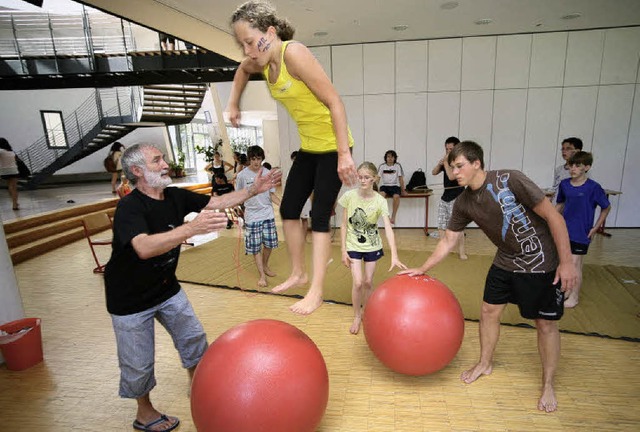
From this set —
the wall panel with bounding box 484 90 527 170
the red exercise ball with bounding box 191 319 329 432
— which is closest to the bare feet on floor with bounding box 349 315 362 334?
the red exercise ball with bounding box 191 319 329 432

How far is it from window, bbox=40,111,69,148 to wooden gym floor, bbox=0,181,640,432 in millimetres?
14047

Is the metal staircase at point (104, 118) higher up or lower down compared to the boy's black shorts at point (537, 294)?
higher up

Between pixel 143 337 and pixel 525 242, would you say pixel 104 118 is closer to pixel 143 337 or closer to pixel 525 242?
pixel 143 337

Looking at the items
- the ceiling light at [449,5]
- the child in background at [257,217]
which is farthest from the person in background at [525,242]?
the ceiling light at [449,5]

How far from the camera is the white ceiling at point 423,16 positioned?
5.91 metres

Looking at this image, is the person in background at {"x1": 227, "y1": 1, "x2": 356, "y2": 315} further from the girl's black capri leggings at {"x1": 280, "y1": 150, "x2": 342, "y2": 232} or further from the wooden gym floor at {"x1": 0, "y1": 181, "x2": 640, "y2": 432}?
the wooden gym floor at {"x1": 0, "y1": 181, "x2": 640, "y2": 432}

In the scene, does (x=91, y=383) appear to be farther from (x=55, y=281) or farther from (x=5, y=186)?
(x=5, y=186)

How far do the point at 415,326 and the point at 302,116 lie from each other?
1.80m

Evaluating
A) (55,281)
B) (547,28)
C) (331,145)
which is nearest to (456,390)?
(331,145)

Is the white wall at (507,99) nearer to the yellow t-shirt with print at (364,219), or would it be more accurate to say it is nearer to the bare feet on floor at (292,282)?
the yellow t-shirt with print at (364,219)

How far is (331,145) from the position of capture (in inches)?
87.0

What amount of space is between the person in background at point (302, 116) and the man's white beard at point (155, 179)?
654 mm

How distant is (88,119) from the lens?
604 inches

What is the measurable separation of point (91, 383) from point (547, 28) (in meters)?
Answer: 9.82
